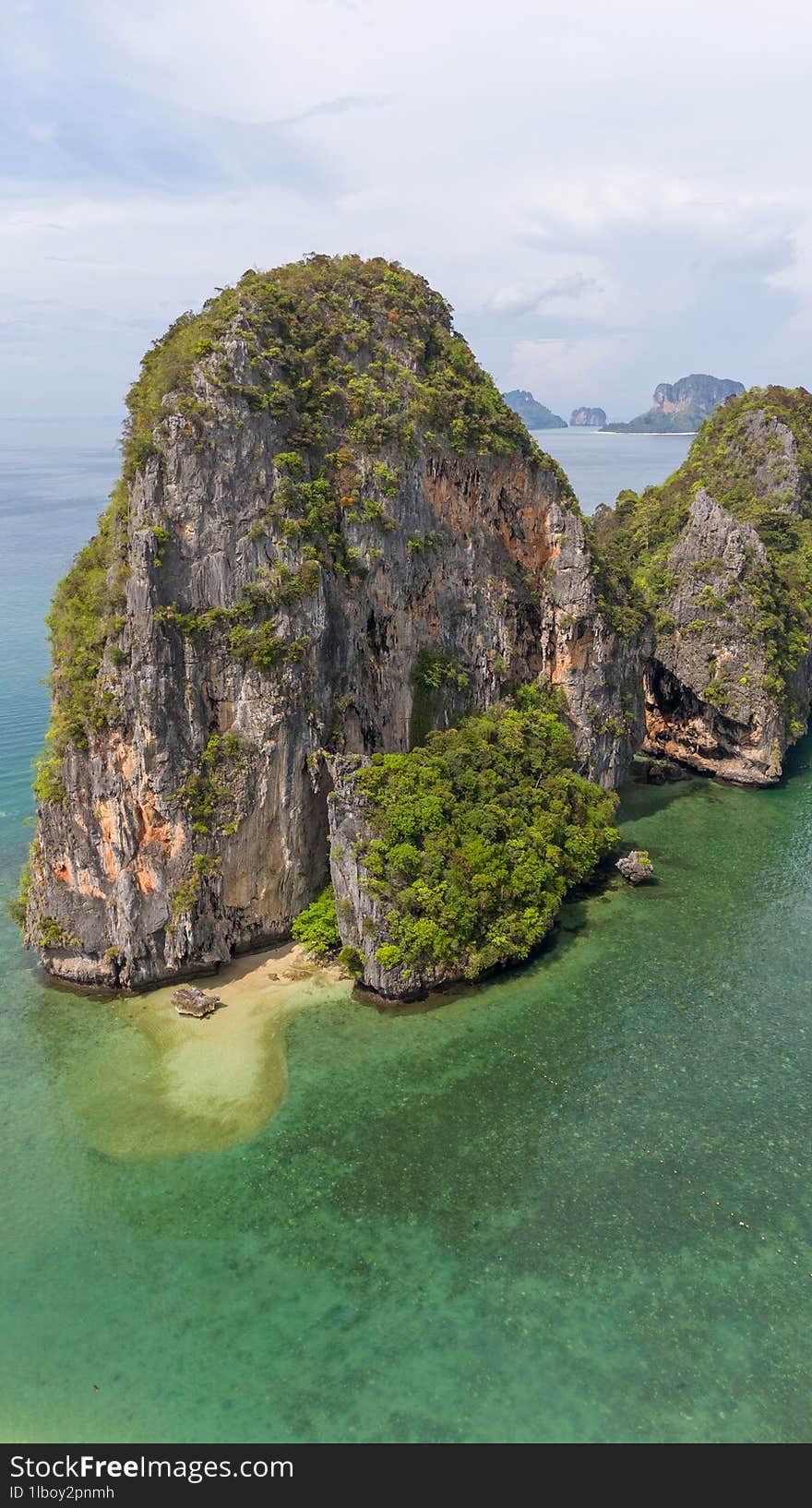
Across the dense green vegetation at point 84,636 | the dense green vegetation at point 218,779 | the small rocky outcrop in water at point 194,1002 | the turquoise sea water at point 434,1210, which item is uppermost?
the dense green vegetation at point 84,636

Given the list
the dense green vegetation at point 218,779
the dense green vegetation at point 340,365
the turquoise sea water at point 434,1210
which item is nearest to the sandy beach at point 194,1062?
the turquoise sea water at point 434,1210

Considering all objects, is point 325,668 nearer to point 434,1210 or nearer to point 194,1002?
point 194,1002

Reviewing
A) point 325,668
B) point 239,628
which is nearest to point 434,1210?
point 325,668

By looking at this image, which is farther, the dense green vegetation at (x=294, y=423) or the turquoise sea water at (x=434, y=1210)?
the dense green vegetation at (x=294, y=423)

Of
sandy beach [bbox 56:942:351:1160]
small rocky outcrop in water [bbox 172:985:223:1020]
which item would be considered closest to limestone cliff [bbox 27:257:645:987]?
small rocky outcrop in water [bbox 172:985:223:1020]

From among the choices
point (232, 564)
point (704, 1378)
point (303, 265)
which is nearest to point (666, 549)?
point (303, 265)

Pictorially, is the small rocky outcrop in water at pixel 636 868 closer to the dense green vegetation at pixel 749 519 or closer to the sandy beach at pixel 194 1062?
the sandy beach at pixel 194 1062
